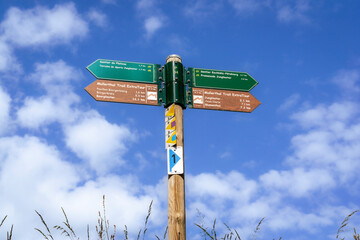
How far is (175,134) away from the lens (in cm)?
494

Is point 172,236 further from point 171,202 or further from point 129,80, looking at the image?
point 129,80

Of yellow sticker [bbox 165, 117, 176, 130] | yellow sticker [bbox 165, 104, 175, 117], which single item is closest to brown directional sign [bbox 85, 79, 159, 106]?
yellow sticker [bbox 165, 104, 175, 117]

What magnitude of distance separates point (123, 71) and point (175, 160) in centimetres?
146

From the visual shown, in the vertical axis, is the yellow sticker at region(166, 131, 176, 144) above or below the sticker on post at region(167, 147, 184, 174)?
above

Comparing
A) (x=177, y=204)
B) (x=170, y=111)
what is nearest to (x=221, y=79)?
(x=170, y=111)

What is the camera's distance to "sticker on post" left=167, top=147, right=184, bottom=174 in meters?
4.78

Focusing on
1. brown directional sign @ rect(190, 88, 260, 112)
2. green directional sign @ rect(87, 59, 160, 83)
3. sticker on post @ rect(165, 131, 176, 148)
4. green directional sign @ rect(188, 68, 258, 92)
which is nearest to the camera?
sticker on post @ rect(165, 131, 176, 148)

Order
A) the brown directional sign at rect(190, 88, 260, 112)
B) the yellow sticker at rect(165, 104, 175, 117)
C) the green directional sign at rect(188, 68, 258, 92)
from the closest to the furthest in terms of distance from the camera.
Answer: the yellow sticker at rect(165, 104, 175, 117), the brown directional sign at rect(190, 88, 260, 112), the green directional sign at rect(188, 68, 258, 92)

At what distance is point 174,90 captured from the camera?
5.23 meters

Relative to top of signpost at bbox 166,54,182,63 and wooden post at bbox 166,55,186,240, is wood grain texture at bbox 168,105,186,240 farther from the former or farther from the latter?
top of signpost at bbox 166,54,182,63

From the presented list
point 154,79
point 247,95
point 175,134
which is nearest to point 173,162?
point 175,134

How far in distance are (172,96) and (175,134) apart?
1.85 feet

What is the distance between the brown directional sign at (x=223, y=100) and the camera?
5418 millimetres

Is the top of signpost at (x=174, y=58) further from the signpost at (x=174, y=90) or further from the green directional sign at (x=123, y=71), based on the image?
the green directional sign at (x=123, y=71)
